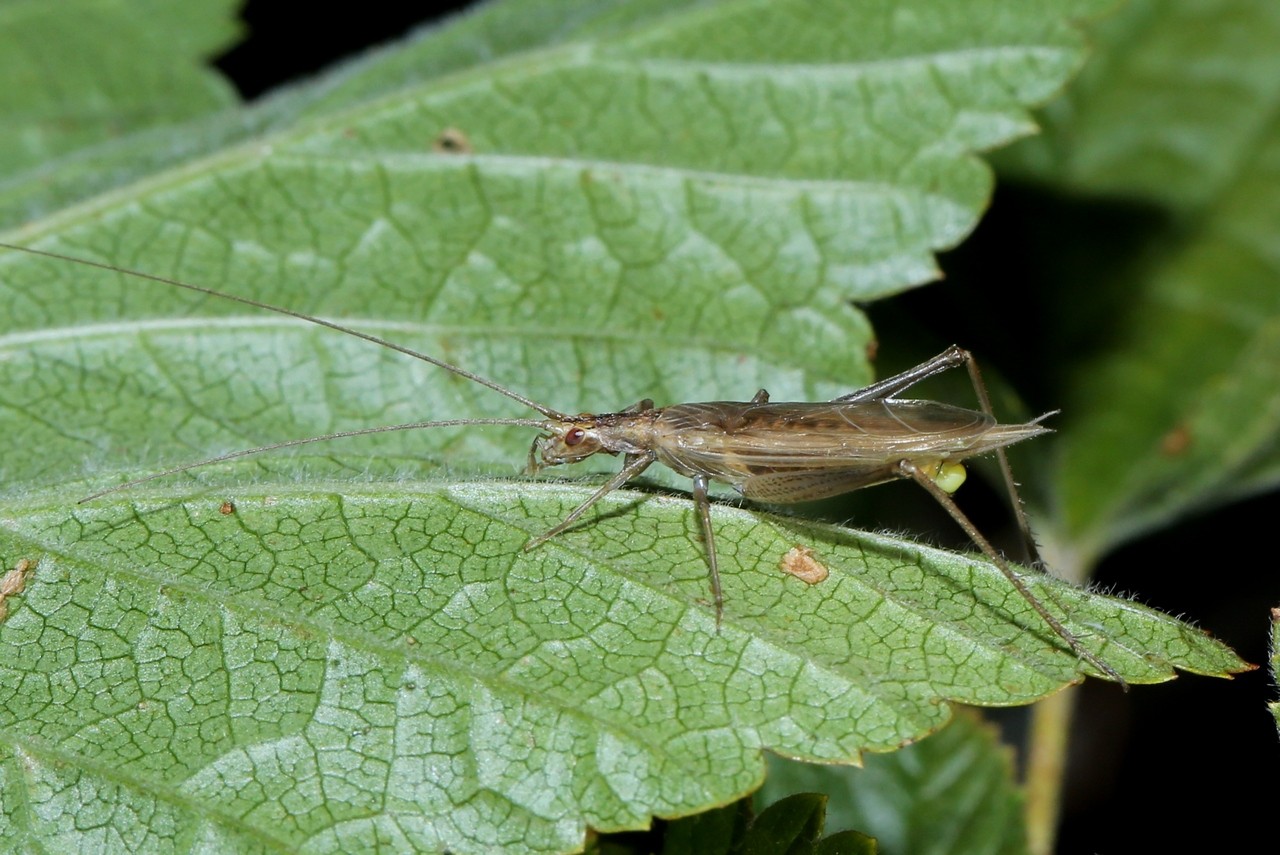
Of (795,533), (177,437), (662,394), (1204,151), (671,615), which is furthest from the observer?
(1204,151)

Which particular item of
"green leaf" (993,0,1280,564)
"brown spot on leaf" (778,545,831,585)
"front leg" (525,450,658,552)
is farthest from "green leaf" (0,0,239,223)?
"green leaf" (993,0,1280,564)

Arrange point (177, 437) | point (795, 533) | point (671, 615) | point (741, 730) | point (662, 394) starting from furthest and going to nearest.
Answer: point (662, 394), point (177, 437), point (795, 533), point (671, 615), point (741, 730)

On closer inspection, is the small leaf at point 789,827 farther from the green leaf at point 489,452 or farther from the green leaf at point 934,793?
the green leaf at point 934,793


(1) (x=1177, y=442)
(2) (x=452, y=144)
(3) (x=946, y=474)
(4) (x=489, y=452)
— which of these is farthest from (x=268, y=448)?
(1) (x=1177, y=442)

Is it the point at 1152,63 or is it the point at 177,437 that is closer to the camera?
the point at 177,437

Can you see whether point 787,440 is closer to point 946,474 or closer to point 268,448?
point 946,474

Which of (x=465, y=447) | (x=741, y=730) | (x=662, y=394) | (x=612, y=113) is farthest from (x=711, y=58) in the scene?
(x=741, y=730)

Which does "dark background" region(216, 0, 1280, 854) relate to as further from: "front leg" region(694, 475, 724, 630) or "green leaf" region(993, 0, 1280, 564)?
"front leg" region(694, 475, 724, 630)

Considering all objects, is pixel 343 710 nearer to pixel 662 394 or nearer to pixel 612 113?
pixel 662 394
